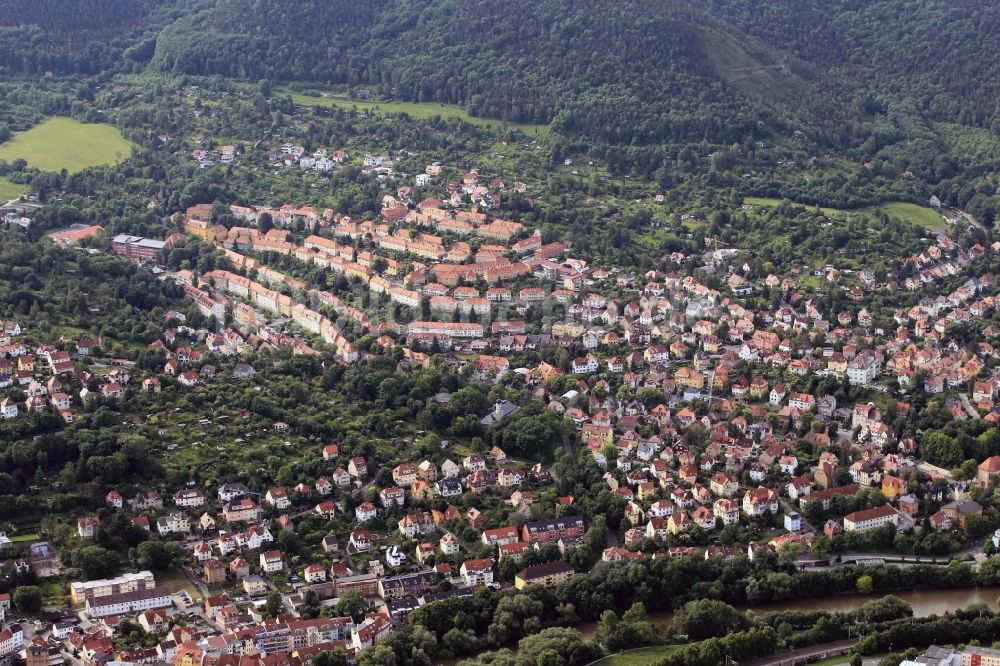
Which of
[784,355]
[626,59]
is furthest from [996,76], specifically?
[784,355]

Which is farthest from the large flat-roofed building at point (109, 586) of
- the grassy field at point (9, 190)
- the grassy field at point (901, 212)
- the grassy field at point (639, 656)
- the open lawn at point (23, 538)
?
the grassy field at point (901, 212)

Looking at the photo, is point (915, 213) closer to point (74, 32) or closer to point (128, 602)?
point (128, 602)

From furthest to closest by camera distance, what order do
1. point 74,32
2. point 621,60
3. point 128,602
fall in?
point 74,32
point 621,60
point 128,602

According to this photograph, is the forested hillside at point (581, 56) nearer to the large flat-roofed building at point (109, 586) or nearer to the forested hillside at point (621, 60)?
the forested hillside at point (621, 60)

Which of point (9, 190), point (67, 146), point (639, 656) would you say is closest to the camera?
point (639, 656)

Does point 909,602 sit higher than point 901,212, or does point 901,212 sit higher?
point 901,212

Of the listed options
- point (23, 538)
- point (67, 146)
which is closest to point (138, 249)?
point (67, 146)
